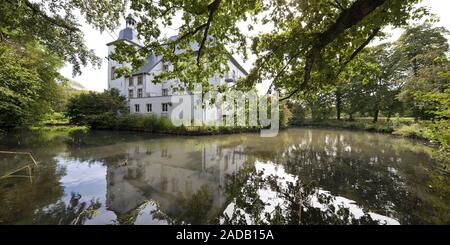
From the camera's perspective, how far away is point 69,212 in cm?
349

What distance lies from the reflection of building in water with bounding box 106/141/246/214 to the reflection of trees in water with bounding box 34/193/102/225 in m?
0.33

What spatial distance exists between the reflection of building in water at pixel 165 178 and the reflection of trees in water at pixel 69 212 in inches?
13.0

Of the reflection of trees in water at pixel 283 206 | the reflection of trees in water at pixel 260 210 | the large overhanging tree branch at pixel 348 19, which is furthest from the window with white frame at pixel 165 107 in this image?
the large overhanging tree branch at pixel 348 19

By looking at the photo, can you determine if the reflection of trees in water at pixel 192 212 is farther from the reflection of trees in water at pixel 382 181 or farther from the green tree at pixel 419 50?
the green tree at pixel 419 50

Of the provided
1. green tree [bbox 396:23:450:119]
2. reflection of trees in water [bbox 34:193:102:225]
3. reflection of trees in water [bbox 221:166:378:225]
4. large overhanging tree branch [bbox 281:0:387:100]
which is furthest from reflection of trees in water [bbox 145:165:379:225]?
green tree [bbox 396:23:450:119]

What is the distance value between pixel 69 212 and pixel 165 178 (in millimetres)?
2399

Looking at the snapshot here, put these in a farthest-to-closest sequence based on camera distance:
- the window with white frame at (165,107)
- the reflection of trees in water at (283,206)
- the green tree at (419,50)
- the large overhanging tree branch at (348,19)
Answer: the window with white frame at (165,107)
the green tree at (419,50)
the large overhanging tree branch at (348,19)
the reflection of trees in water at (283,206)

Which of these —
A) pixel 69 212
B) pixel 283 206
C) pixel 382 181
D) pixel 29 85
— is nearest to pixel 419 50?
pixel 382 181

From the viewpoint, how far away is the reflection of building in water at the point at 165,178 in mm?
4129

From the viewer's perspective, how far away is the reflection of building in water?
4129mm

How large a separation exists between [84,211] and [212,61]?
5462 millimetres

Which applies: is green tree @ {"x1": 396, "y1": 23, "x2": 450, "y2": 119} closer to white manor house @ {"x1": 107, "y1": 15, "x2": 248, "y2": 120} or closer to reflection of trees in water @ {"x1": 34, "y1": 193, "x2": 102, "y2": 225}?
white manor house @ {"x1": 107, "y1": 15, "x2": 248, "y2": 120}
